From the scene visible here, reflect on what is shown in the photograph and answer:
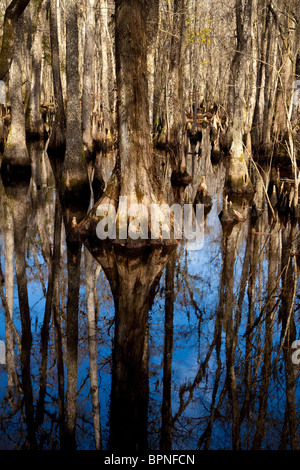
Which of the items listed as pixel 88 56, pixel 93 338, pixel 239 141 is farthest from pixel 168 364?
pixel 88 56

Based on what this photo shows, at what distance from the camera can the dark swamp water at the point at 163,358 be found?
350 cm

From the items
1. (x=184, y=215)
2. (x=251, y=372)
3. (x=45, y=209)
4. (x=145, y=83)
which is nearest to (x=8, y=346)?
(x=251, y=372)

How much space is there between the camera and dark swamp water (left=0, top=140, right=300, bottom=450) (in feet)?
11.5

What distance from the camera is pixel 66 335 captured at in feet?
15.7

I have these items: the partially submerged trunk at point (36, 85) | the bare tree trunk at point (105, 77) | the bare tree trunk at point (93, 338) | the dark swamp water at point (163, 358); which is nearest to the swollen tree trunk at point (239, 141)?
the dark swamp water at point (163, 358)

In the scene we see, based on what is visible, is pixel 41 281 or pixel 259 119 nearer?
pixel 41 281

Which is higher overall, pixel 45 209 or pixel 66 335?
pixel 45 209

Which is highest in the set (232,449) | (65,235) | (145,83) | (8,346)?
(145,83)

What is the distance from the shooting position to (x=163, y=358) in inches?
178

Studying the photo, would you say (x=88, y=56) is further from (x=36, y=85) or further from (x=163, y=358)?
(x=163, y=358)

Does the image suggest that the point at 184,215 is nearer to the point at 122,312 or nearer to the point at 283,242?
the point at 283,242

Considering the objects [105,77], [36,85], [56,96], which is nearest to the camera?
[56,96]
